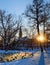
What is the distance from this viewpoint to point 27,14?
34438mm

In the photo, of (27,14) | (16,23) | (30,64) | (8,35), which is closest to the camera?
(30,64)

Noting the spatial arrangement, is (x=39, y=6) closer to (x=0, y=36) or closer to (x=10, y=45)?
(x=10, y=45)

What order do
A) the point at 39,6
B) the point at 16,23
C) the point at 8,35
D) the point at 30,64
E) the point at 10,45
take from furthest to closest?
the point at 16,23
the point at 8,35
the point at 10,45
the point at 39,6
the point at 30,64

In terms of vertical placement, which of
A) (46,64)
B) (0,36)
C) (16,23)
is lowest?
(46,64)

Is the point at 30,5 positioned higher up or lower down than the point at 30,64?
higher up

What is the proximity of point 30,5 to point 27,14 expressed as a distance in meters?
1.82

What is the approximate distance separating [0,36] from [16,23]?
15.1ft

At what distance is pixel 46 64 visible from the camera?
1319 cm

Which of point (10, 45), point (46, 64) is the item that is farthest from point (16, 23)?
point (46, 64)

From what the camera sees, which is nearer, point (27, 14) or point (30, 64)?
point (30, 64)

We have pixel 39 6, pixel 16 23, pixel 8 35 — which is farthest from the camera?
pixel 16 23

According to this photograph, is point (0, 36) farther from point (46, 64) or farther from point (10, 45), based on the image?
point (46, 64)

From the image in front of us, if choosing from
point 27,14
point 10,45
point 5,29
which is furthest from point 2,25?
point 27,14

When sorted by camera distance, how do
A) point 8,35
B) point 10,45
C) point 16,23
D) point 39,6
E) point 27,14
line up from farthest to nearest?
point 16,23, point 8,35, point 10,45, point 27,14, point 39,6
